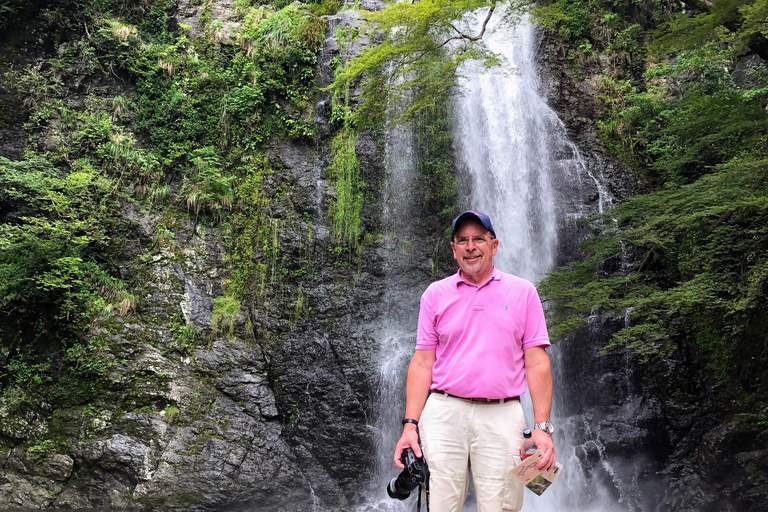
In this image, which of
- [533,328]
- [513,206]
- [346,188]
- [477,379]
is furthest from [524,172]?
[477,379]

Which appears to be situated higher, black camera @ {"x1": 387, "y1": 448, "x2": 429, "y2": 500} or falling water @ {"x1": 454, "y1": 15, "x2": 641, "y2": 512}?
falling water @ {"x1": 454, "y1": 15, "x2": 641, "y2": 512}

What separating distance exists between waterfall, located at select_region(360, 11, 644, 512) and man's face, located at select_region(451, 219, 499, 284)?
6516mm

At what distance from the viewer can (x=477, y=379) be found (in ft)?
7.43

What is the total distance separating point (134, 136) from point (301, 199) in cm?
383

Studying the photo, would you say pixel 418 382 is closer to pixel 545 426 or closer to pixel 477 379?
pixel 477 379

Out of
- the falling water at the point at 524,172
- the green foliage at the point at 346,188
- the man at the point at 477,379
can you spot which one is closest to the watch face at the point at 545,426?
the man at the point at 477,379

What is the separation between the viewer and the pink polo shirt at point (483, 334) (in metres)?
2.28

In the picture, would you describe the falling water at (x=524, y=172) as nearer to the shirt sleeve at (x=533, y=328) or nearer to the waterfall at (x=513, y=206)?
the waterfall at (x=513, y=206)

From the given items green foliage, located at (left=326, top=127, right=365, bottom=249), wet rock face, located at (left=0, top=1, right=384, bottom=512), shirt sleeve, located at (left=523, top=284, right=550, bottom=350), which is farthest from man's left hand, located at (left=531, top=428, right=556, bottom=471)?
green foliage, located at (left=326, top=127, right=365, bottom=249)

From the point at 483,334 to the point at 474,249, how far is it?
1.25 ft

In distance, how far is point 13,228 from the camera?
8.87 meters

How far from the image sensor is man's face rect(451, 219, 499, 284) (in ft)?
7.93

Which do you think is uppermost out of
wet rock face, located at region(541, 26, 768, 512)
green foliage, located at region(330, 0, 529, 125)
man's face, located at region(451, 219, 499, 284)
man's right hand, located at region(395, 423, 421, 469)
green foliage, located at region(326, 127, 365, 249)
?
green foliage, located at region(330, 0, 529, 125)

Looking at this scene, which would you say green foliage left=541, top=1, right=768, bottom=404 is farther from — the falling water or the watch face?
the watch face
